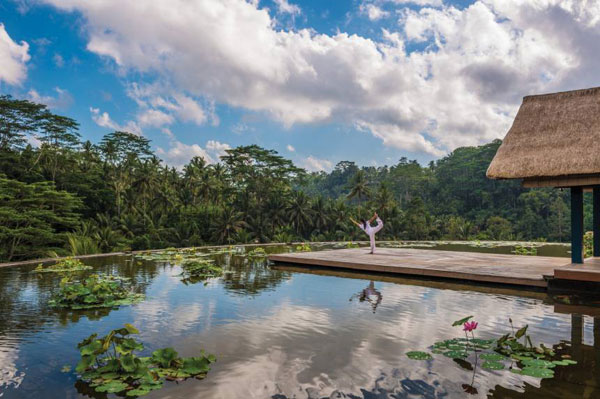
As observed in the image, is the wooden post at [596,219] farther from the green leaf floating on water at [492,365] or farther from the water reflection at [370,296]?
the green leaf floating on water at [492,365]

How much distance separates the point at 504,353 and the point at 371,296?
8.95 ft

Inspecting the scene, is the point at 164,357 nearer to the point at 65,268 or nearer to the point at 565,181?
the point at 565,181

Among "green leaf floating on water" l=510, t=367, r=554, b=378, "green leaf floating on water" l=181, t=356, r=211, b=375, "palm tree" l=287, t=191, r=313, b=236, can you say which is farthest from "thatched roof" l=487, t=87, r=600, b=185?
"palm tree" l=287, t=191, r=313, b=236

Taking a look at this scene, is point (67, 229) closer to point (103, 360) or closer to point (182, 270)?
point (182, 270)

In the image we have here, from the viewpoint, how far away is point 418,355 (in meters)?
3.46

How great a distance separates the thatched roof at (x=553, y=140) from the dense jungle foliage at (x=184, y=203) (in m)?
11.5

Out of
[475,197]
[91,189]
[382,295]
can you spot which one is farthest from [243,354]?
[475,197]

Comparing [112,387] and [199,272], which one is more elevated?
[199,272]

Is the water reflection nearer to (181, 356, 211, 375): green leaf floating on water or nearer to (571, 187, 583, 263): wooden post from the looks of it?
(181, 356, 211, 375): green leaf floating on water

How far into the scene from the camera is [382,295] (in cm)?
620

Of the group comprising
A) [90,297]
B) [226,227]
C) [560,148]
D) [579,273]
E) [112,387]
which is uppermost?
[560,148]

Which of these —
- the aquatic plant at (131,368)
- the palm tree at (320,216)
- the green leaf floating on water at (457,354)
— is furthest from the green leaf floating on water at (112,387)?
the palm tree at (320,216)

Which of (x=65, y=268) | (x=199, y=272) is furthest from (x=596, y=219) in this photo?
(x=65, y=268)

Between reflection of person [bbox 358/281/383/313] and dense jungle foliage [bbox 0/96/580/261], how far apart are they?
9.25m
